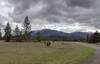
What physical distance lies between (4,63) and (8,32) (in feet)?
353

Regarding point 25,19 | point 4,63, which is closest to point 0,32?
A: point 25,19

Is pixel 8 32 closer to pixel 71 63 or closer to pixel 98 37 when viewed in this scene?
pixel 98 37

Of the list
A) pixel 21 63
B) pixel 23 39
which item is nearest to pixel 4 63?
pixel 21 63

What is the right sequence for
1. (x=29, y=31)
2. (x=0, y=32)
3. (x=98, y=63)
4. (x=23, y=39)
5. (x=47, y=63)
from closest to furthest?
1. (x=98, y=63)
2. (x=47, y=63)
3. (x=23, y=39)
4. (x=29, y=31)
5. (x=0, y=32)

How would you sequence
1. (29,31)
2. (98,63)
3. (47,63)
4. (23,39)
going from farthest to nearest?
(29,31) → (23,39) → (47,63) → (98,63)

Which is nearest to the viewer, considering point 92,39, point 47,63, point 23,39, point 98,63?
point 98,63

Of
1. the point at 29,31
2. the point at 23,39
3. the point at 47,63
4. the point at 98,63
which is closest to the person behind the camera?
the point at 98,63

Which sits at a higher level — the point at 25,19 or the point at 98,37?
the point at 25,19

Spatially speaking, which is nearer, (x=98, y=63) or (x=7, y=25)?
(x=98, y=63)

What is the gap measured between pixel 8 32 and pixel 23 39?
31.1 m

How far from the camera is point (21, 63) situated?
57.6 ft

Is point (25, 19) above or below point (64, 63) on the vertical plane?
above

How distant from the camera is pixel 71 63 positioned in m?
16.6

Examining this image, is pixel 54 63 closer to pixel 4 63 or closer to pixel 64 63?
pixel 64 63
